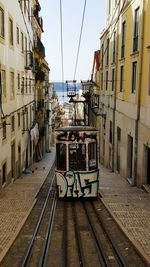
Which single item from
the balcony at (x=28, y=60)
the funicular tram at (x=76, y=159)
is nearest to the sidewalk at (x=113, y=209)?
the funicular tram at (x=76, y=159)

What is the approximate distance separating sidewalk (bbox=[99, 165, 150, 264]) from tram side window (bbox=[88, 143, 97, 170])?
5.16 ft

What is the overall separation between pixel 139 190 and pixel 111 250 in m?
7.86

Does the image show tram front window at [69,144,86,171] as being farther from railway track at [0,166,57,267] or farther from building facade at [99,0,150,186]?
building facade at [99,0,150,186]

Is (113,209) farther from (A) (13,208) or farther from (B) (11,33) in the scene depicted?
(B) (11,33)

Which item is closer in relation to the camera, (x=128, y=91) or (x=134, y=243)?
(x=134, y=243)

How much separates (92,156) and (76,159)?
2.28ft

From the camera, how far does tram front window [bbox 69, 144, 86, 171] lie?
14430 millimetres

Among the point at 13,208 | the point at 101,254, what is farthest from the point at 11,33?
the point at 101,254

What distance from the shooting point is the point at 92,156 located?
14.6 meters

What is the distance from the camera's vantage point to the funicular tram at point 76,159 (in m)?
14.4

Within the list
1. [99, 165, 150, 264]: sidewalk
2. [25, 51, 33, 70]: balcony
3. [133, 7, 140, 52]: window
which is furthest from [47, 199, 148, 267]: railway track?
[25, 51, 33, 70]: balcony

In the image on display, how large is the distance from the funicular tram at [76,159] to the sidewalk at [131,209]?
1305 mm

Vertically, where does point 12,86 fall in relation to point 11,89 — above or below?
above

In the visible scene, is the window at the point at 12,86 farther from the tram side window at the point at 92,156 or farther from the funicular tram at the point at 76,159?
the tram side window at the point at 92,156
